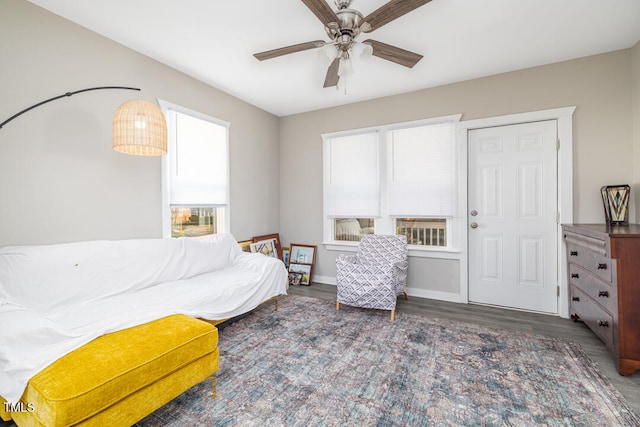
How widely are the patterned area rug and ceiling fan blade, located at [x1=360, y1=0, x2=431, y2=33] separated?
7.63 ft

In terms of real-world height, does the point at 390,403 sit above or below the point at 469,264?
below

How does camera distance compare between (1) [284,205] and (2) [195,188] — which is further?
(1) [284,205]

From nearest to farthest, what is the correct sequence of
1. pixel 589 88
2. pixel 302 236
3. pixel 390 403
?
1. pixel 390 403
2. pixel 589 88
3. pixel 302 236

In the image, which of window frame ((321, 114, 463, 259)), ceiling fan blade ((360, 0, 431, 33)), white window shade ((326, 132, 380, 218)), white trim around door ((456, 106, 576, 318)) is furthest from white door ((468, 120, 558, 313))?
ceiling fan blade ((360, 0, 431, 33))

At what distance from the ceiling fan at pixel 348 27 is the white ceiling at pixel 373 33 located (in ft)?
1.10

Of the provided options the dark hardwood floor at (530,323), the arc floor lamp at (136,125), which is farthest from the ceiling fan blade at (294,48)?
the dark hardwood floor at (530,323)

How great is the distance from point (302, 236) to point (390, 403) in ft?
10.0

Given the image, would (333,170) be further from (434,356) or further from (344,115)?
(434,356)

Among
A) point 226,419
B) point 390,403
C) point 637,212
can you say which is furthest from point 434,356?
point 637,212

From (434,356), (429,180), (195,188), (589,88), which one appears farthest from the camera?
(429,180)

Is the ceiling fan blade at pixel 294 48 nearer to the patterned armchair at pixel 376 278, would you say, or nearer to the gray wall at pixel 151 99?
the gray wall at pixel 151 99

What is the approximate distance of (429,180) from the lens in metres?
3.65

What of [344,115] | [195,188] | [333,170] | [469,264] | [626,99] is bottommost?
[469,264]

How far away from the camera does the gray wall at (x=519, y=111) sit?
2826 millimetres
